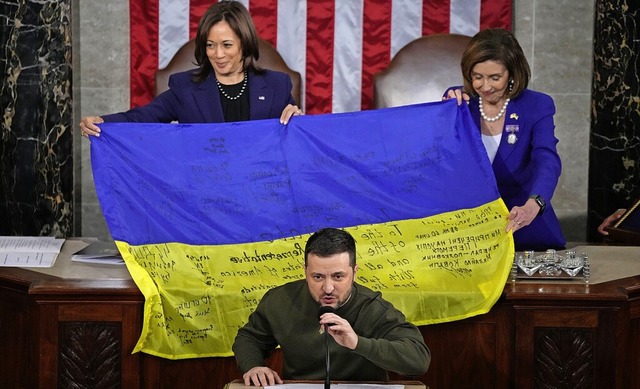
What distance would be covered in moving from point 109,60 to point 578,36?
318 centimetres

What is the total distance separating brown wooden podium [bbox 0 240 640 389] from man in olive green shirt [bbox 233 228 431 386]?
902 mm

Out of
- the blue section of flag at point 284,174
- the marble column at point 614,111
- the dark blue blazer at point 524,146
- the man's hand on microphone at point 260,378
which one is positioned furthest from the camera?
the marble column at point 614,111

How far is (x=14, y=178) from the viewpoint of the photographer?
7434 millimetres

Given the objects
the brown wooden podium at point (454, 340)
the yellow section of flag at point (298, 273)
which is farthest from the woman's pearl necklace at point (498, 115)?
the brown wooden podium at point (454, 340)

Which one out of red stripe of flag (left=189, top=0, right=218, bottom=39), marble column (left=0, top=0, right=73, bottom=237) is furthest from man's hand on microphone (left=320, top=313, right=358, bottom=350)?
red stripe of flag (left=189, top=0, right=218, bottom=39)

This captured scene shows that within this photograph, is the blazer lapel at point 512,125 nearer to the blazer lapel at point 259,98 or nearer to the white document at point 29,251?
the blazer lapel at point 259,98

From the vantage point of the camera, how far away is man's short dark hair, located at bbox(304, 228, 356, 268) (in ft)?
12.6

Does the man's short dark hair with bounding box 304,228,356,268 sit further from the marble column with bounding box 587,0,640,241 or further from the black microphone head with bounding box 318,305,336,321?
the marble column with bounding box 587,0,640,241

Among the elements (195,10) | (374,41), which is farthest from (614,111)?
(195,10)

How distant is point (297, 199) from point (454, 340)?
3.03ft

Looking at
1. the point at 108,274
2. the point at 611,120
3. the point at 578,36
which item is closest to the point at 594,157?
the point at 611,120

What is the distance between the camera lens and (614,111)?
753cm

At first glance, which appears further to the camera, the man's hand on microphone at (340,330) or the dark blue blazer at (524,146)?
the dark blue blazer at (524,146)

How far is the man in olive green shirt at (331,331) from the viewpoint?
3.76 m
